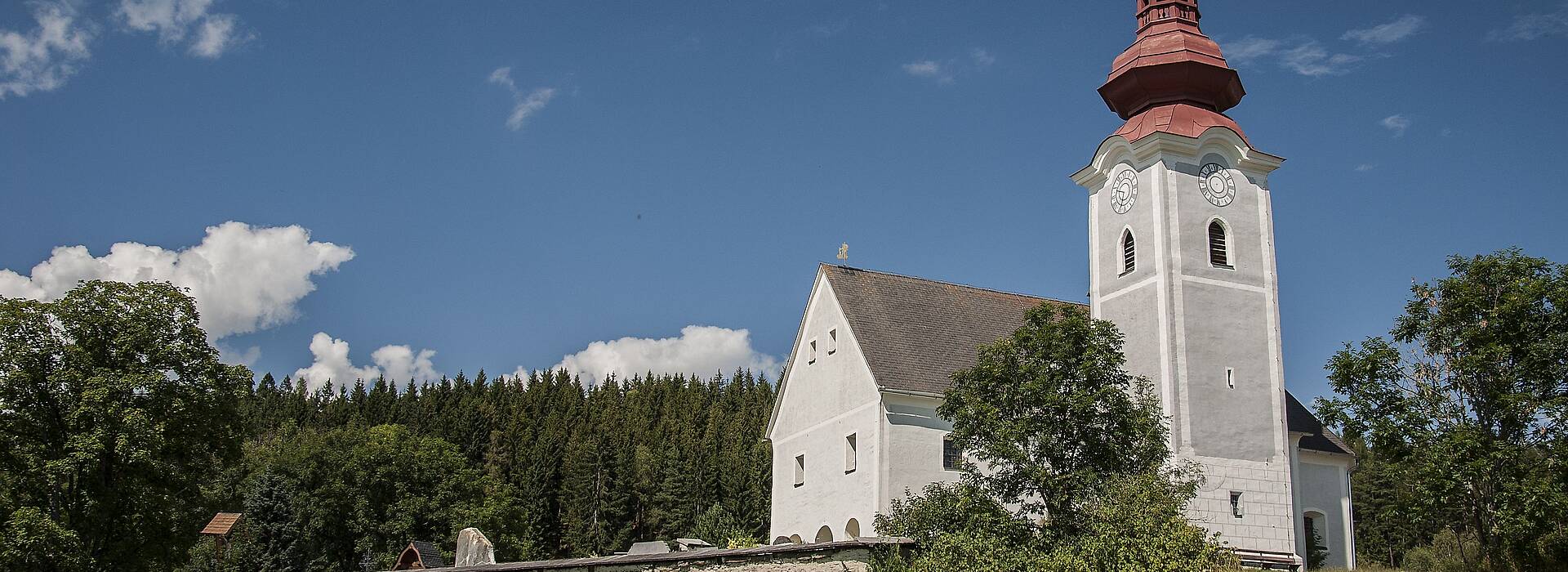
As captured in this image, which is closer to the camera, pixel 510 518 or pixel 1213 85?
pixel 1213 85

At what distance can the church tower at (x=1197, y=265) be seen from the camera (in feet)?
97.5

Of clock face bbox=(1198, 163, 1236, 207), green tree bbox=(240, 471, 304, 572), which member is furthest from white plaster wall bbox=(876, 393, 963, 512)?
green tree bbox=(240, 471, 304, 572)

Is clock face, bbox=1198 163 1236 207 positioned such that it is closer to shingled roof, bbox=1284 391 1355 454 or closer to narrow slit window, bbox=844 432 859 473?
shingled roof, bbox=1284 391 1355 454

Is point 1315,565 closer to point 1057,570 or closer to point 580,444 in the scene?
point 1057,570

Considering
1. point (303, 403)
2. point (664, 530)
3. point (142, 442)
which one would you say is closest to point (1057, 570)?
point (142, 442)

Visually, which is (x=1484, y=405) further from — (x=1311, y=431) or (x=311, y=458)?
(x=311, y=458)

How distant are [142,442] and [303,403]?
263 feet

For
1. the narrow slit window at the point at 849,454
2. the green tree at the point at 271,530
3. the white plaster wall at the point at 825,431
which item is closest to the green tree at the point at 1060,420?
the white plaster wall at the point at 825,431

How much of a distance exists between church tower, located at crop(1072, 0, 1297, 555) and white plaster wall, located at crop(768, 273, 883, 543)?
6963 millimetres

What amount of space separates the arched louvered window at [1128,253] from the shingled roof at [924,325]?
219cm

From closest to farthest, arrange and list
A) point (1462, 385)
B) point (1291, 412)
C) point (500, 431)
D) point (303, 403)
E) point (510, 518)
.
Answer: point (1462, 385), point (1291, 412), point (510, 518), point (500, 431), point (303, 403)

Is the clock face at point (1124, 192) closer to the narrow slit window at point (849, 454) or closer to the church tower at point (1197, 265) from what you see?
the church tower at point (1197, 265)

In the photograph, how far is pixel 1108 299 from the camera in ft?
108

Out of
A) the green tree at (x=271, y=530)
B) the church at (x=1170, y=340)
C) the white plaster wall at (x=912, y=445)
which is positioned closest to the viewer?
the church at (x=1170, y=340)
